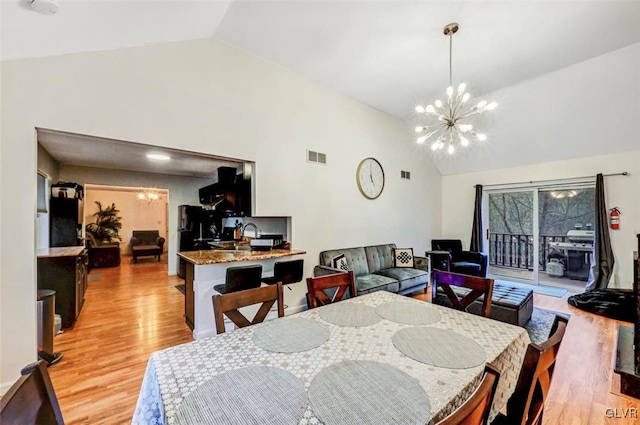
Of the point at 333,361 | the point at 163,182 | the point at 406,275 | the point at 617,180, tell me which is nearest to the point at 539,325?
the point at 406,275

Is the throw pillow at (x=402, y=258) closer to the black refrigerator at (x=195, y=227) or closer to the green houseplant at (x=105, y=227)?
the black refrigerator at (x=195, y=227)

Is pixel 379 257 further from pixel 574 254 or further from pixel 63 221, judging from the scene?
pixel 63 221

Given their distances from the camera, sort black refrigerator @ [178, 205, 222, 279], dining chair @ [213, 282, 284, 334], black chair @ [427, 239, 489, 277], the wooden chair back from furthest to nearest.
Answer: black refrigerator @ [178, 205, 222, 279] → black chair @ [427, 239, 489, 277] → dining chair @ [213, 282, 284, 334] → the wooden chair back

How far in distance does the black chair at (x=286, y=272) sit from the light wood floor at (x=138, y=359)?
45.2 inches

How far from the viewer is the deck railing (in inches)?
204

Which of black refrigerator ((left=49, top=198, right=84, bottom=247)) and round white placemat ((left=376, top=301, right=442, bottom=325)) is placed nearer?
round white placemat ((left=376, top=301, right=442, bottom=325))

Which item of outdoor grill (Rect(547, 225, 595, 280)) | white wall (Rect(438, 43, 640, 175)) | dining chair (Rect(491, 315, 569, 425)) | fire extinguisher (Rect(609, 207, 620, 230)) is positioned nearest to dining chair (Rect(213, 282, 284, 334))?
dining chair (Rect(491, 315, 569, 425))

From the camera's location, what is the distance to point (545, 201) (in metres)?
5.16

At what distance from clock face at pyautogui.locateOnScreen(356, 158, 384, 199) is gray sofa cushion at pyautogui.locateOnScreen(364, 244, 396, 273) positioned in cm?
96

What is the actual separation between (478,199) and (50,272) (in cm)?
732

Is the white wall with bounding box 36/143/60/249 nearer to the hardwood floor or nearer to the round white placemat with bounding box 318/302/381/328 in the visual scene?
the hardwood floor

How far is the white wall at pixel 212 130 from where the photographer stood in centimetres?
212

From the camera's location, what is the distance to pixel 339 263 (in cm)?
393

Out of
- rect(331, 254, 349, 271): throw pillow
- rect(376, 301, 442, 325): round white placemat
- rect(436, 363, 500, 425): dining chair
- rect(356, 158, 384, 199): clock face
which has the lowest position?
rect(331, 254, 349, 271): throw pillow
